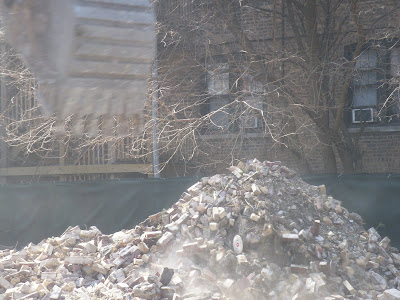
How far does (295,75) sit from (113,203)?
14.6ft

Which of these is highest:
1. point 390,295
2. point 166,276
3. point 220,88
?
point 220,88

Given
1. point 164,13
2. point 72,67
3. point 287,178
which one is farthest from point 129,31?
point 164,13

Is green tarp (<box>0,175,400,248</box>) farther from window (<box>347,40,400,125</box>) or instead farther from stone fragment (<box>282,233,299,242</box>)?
window (<box>347,40,400,125</box>)

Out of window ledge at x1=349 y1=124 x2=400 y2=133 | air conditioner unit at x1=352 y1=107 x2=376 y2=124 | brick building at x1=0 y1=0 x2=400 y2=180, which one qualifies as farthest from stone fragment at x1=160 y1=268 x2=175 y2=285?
window ledge at x1=349 y1=124 x2=400 y2=133

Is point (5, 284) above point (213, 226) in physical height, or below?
below

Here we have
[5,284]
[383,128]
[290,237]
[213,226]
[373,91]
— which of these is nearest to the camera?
[290,237]

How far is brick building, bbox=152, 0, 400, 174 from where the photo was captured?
10984mm

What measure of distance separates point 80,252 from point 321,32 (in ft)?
23.1

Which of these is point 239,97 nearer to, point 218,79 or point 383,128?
point 218,79

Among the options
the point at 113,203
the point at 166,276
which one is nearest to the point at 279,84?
the point at 113,203

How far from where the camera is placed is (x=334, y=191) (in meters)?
9.59

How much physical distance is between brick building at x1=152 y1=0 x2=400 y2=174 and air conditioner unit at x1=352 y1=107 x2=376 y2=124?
0.9 inches

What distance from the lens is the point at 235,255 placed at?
749 centimetres

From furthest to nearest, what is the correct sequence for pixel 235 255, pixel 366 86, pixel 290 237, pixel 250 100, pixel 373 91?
pixel 373 91 < pixel 366 86 < pixel 250 100 < pixel 290 237 < pixel 235 255
